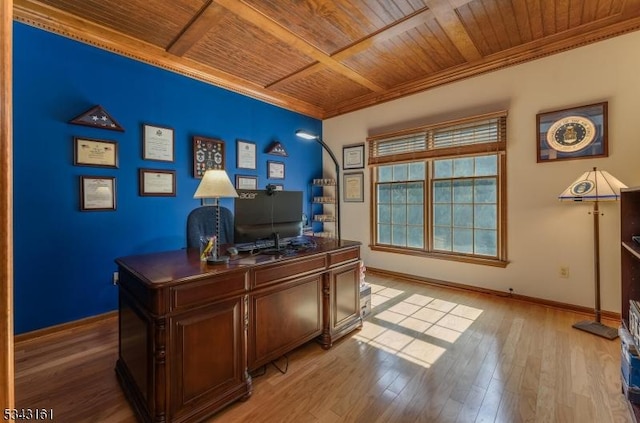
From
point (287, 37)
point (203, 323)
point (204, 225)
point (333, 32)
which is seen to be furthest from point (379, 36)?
point (203, 323)

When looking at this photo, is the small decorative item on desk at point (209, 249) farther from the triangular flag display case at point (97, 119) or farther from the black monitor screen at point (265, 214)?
the triangular flag display case at point (97, 119)

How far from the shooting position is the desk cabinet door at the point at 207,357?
4.62ft

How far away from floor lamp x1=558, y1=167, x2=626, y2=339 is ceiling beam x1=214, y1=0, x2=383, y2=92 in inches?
104

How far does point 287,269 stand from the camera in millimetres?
1913

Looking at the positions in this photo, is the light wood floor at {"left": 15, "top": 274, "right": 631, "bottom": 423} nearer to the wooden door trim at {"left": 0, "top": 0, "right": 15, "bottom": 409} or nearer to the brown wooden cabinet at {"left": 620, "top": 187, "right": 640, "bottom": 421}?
the brown wooden cabinet at {"left": 620, "top": 187, "right": 640, "bottom": 421}

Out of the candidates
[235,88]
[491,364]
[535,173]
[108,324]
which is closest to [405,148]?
[535,173]

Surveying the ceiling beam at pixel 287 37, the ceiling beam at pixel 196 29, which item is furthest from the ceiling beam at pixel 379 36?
the ceiling beam at pixel 196 29

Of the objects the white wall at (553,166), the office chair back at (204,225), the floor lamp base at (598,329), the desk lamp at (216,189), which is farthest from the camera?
the white wall at (553,166)

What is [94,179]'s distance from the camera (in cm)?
264

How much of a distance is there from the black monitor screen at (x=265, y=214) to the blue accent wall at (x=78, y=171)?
1734 mm

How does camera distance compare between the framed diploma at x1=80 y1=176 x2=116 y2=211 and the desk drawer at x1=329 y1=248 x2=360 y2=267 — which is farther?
the framed diploma at x1=80 y1=176 x2=116 y2=211

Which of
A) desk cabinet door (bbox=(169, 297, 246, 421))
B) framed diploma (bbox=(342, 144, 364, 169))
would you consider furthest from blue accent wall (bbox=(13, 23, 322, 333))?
framed diploma (bbox=(342, 144, 364, 169))

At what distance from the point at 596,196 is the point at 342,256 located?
7.26ft

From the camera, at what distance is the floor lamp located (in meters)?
2.34
